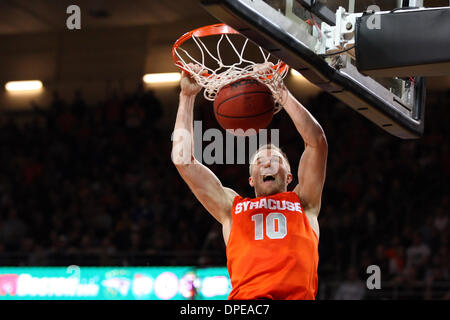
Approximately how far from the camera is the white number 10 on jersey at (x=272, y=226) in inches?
123

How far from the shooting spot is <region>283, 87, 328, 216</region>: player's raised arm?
10.6 feet

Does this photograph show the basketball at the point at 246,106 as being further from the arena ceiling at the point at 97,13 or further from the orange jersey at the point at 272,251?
the arena ceiling at the point at 97,13

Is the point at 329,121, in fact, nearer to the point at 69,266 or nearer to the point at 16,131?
the point at 69,266

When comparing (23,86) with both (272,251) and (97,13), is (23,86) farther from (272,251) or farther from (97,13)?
(272,251)

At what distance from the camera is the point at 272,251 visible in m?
3.08

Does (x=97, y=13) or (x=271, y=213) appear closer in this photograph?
(x=271, y=213)

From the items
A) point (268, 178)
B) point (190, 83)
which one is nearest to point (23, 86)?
point (190, 83)

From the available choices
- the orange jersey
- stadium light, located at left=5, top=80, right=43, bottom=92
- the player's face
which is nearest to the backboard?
Result: the player's face

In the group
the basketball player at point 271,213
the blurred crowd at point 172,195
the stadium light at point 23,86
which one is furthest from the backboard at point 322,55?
the stadium light at point 23,86

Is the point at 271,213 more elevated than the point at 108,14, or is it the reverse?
the point at 108,14

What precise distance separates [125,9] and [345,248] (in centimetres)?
491

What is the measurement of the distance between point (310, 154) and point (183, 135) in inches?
26.1

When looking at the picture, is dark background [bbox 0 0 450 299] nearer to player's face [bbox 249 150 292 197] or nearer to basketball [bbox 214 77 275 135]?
player's face [bbox 249 150 292 197]

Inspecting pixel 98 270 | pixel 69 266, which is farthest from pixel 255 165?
pixel 69 266
